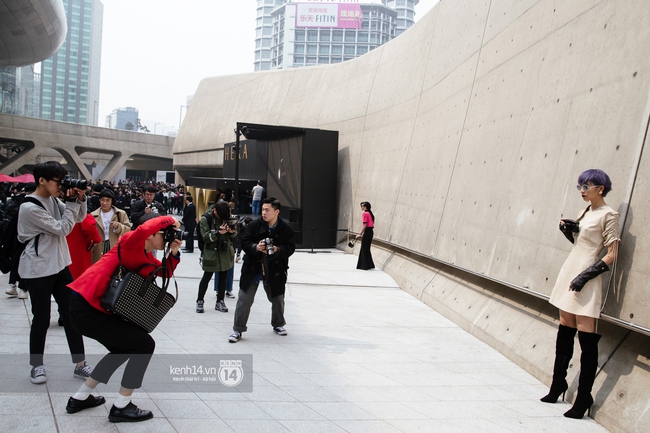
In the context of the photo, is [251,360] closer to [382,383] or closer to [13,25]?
[382,383]

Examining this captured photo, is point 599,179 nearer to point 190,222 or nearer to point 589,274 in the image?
point 589,274

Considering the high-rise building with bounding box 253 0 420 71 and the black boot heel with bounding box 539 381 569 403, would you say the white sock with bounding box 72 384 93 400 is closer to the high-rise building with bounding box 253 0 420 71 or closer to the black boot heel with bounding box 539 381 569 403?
the black boot heel with bounding box 539 381 569 403

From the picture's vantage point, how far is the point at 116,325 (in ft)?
12.8

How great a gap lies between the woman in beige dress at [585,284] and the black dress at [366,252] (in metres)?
8.21

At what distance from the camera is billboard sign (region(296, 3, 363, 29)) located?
13000cm

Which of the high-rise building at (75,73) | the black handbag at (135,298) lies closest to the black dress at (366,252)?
the black handbag at (135,298)

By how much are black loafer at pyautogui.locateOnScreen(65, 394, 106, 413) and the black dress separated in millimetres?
9352

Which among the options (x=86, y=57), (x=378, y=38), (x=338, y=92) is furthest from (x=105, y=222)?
(x=86, y=57)

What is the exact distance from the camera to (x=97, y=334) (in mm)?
3891

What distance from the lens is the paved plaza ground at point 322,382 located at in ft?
13.5

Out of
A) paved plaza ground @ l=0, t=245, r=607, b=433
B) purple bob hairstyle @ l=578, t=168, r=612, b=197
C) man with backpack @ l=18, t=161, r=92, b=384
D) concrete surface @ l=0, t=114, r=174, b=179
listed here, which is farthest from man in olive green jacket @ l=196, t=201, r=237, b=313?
concrete surface @ l=0, t=114, r=174, b=179

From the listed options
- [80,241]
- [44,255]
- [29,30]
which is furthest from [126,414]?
[29,30]

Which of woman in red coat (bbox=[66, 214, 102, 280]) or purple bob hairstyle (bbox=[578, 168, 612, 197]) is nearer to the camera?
purple bob hairstyle (bbox=[578, 168, 612, 197])

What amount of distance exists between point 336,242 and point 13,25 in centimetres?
2107
